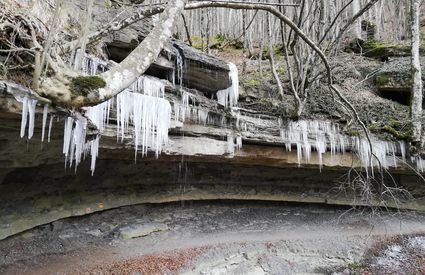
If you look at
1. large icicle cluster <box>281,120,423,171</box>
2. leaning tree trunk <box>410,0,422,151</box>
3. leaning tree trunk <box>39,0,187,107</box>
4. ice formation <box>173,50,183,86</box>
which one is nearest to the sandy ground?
large icicle cluster <box>281,120,423,171</box>

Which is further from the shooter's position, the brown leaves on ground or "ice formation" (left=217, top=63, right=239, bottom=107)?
"ice formation" (left=217, top=63, right=239, bottom=107)

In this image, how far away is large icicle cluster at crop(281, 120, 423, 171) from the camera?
8812 mm

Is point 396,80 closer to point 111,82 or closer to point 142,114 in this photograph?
point 142,114

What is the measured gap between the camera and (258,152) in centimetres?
859

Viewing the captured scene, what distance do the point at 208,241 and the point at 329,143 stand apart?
160 inches

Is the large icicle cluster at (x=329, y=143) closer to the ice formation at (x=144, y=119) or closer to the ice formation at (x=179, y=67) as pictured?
the ice formation at (x=179, y=67)

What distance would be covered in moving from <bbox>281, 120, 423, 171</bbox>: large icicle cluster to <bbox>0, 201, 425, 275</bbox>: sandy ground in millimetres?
1862

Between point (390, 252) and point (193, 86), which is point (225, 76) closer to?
point (193, 86)

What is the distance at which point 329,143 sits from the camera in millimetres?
9086

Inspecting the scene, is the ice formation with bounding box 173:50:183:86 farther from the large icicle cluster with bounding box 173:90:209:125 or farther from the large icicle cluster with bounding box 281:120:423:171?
the large icicle cluster with bounding box 281:120:423:171

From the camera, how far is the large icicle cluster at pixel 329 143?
881 centimetres

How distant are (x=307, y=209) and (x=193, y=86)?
560 cm

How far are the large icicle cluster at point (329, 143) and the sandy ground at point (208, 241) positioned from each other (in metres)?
1.86

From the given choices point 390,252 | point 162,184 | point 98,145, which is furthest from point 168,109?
point 390,252
